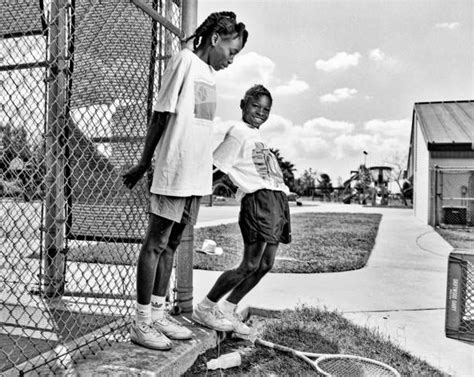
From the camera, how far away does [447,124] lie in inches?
579

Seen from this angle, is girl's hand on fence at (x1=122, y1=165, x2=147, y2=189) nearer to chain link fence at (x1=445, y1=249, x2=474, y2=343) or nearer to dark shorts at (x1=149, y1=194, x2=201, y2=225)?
dark shorts at (x1=149, y1=194, x2=201, y2=225)

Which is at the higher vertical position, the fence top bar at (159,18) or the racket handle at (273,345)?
the fence top bar at (159,18)

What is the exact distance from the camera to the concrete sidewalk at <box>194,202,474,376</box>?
2854mm

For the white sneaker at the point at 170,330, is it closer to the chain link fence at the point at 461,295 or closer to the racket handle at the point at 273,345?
the racket handle at the point at 273,345

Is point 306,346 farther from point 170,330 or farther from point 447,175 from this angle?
point 447,175

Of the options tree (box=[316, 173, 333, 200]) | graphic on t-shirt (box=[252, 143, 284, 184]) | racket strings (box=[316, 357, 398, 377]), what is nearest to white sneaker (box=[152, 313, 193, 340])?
racket strings (box=[316, 357, 398, 377])

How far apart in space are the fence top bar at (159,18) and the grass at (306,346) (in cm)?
191

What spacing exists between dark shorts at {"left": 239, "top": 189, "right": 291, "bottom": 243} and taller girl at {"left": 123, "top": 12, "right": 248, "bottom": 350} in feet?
1.42

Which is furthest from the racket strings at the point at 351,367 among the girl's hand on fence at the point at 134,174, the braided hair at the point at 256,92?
the braided hair at the point at 256,92

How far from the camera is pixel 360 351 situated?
2.70 metres

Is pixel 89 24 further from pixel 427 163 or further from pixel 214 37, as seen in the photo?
pixel 427 163

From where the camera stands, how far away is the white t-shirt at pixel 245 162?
275 cm

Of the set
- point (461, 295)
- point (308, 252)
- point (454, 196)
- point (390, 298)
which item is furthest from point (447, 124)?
point (461, 295)

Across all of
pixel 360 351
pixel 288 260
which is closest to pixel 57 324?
pixel 360 351
